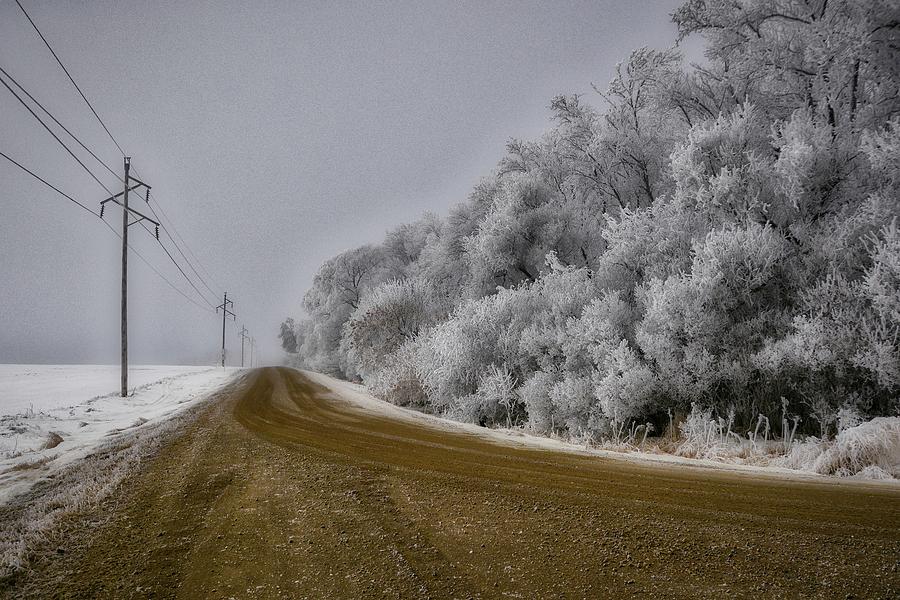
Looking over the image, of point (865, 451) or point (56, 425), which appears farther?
point (56, 425)

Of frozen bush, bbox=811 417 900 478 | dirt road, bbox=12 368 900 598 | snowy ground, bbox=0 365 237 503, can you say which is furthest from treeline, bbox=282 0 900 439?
snowy ground, bbox=0 365 237 503

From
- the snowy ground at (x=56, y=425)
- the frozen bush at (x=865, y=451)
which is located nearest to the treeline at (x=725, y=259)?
the frozen bush at (x=865, y=451)

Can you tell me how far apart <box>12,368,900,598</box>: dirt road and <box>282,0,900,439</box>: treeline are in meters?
4.21

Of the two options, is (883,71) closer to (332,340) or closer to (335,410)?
(335,410)

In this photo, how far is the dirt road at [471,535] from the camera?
236 cm

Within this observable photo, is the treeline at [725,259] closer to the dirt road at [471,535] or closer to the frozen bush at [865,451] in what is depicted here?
the frozen bush at [865,451]

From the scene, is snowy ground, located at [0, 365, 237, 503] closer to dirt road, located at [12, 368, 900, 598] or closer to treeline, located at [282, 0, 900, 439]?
dirt road, located at [12, 368, 900, 598]

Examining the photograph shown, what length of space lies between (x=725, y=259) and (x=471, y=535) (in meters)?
8.88

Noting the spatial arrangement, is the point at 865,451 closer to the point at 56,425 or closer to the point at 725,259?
the point at 725,259

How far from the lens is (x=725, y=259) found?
349 inches

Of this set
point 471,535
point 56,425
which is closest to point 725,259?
point 471,535

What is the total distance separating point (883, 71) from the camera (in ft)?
33.1

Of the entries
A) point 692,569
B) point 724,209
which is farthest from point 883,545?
point 724,209

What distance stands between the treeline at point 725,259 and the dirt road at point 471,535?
4.21 m
